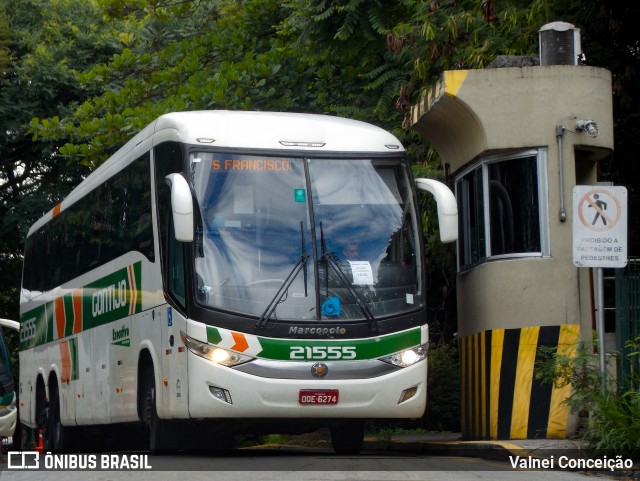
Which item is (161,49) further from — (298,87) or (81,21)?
(81,21)

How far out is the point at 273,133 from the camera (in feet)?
45.9

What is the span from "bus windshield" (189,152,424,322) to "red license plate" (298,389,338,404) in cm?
73

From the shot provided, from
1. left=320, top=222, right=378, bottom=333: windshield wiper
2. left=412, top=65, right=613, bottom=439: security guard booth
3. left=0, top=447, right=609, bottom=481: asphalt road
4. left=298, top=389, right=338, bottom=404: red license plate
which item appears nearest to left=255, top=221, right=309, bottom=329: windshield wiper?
left=320, top=222, right=378, bottom=333: windshield wiper

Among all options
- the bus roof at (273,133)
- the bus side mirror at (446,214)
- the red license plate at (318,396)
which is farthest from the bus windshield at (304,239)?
the red license plate at (318,396)


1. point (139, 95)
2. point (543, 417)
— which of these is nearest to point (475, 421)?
point (543, 417)

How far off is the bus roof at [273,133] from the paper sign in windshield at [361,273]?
135 cm

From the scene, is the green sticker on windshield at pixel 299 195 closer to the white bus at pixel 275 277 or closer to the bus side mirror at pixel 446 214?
the white bus at pixel 275 277

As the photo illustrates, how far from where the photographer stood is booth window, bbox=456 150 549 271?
48.3ft

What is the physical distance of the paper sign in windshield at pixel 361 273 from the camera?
43.6ft

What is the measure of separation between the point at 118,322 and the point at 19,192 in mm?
18345

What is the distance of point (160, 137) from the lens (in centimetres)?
1447

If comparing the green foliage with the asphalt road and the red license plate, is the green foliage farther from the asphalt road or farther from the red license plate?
the red license plate

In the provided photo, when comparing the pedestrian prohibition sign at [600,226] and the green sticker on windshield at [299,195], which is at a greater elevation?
the green sticker on windshield at [299,195]

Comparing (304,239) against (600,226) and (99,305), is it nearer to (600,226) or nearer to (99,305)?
(600,226)
